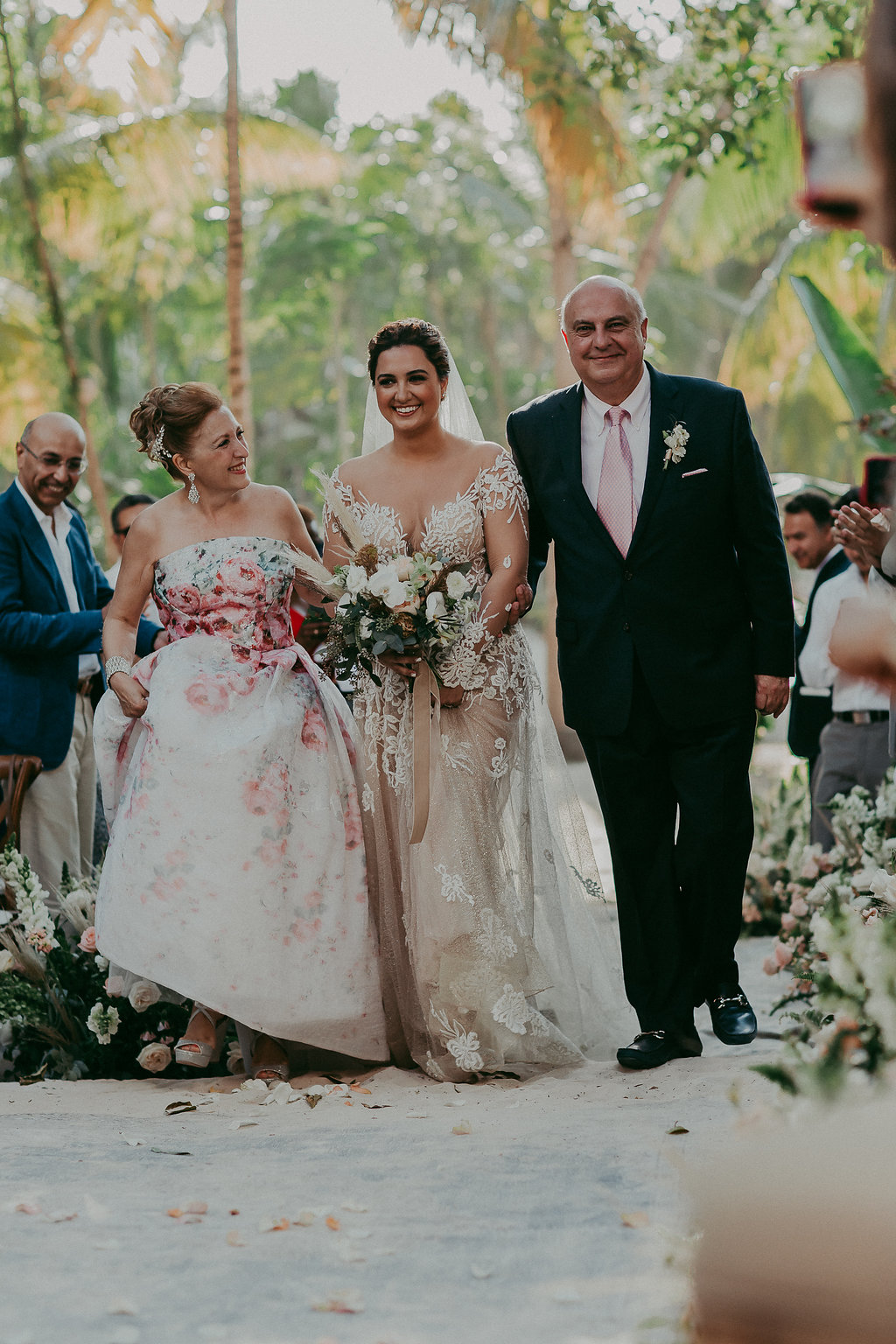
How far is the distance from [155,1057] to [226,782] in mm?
1070

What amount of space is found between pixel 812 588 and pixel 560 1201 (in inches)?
170

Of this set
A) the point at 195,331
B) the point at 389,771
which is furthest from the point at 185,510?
the point at 195,331

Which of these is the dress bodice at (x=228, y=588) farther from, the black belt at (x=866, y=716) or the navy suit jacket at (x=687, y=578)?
the black belt at (x=866, y=716)

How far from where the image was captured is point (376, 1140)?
3.98 meters

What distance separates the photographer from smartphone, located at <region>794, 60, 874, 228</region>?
1.31m

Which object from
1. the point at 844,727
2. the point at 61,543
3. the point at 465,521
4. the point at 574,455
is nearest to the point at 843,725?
the point at 844,727

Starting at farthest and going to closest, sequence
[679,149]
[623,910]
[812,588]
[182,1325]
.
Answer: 1. [679,149]
2. [812,588]
3. [623,910]
4. [182,1325]

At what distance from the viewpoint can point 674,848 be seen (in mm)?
5148

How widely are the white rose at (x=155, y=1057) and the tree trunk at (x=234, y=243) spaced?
11.1 metres

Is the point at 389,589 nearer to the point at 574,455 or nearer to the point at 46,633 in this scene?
the point at 574,455

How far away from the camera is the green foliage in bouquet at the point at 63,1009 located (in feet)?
17.1

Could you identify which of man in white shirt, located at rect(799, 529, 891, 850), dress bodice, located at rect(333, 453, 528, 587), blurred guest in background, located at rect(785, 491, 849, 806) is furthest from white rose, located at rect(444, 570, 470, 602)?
blurred guest in background, located at rect(785, 491, 849, 806)

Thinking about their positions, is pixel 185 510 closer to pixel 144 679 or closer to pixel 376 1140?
pixel 144 679

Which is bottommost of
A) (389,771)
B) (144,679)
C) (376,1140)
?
(376,1140)
